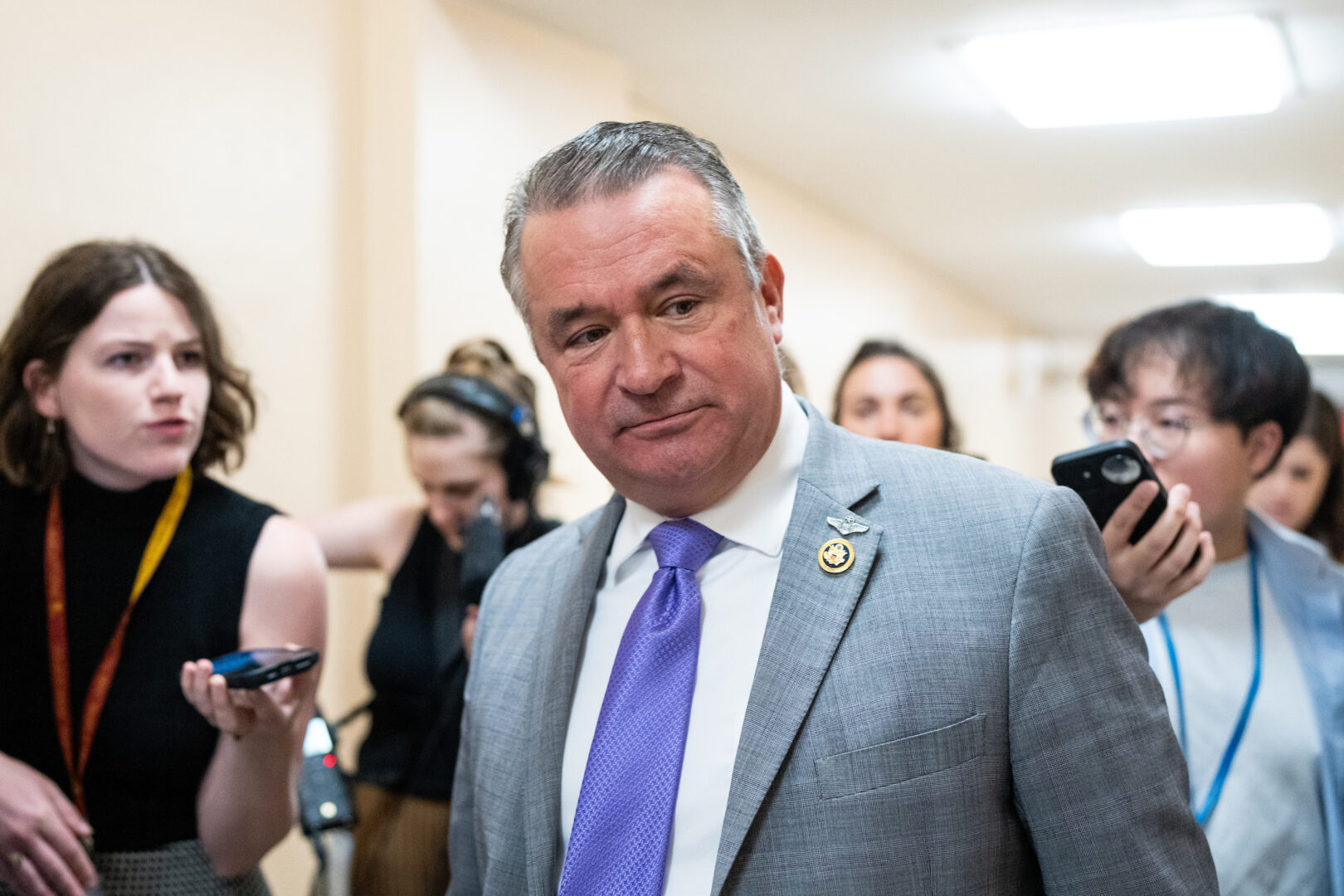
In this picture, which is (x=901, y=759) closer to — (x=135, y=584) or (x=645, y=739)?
(x=645, y=739)

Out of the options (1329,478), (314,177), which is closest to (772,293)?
(1329,478)

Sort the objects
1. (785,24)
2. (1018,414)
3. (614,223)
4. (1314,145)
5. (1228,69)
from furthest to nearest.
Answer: (1018,414)
(1314,145)
(1228,69)
(785,24)
(614,223)

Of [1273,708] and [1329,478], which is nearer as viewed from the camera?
[1273,708]

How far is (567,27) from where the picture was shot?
13.0 ft

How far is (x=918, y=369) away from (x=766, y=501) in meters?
1.97

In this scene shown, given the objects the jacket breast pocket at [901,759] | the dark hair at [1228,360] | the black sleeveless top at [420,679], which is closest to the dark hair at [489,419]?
the black sleeveless top at [420,679]

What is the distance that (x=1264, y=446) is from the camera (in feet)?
6.34

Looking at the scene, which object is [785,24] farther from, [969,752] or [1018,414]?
[1018,414]

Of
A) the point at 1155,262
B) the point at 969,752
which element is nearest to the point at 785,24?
the point at 969,752

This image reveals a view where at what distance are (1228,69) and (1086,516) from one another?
3741mm

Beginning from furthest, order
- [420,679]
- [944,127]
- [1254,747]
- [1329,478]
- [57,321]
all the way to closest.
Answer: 1. [944,127]
2. [1329,478]
3. [420,679]
4. [57,321]
5. [1254,747]

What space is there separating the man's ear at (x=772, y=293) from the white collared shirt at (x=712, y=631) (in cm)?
8

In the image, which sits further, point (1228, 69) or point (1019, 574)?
point (1228, 69)

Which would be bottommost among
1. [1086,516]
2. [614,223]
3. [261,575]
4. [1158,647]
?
[1158,647]
